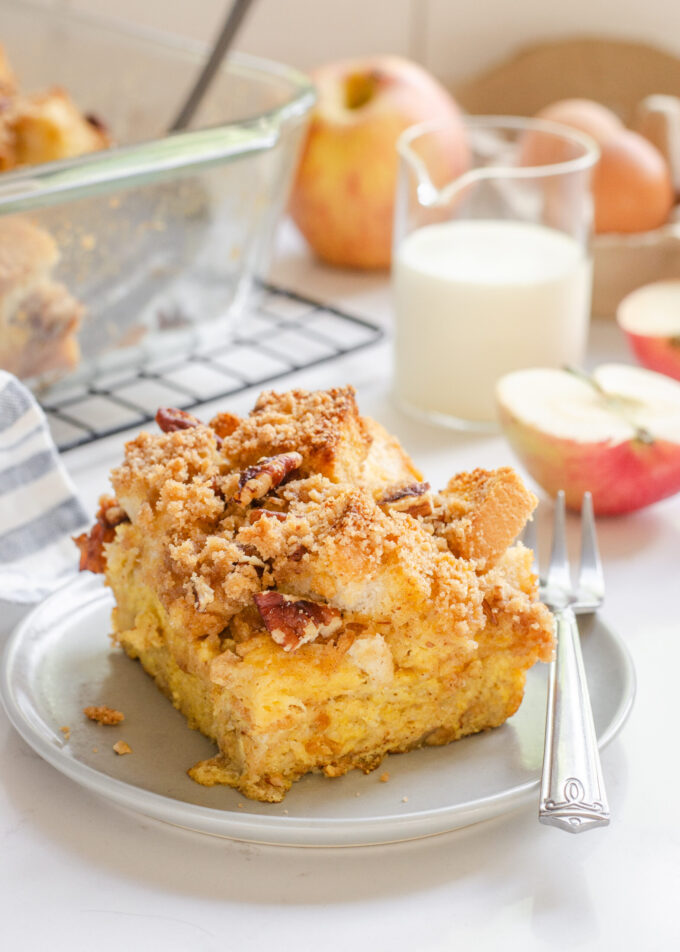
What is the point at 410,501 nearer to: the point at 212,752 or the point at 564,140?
the point at 212,752

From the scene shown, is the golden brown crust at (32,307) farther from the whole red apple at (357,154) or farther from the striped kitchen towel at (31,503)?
the whole red apple at (357,154)

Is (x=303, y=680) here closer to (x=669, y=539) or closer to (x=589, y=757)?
(x=589, y=757)

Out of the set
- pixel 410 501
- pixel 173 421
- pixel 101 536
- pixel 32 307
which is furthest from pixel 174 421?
pixel 32 307

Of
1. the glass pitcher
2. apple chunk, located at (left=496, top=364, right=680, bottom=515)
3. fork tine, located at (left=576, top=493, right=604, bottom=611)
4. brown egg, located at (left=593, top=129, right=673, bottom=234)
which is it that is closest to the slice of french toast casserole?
fork tine, located at (left=576, top=493, right=604, bottom=611)

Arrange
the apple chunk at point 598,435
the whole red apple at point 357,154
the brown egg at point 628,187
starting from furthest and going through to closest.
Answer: the whole red apple at point 357,154 < the brown egg at point 628,187 < the apple chunk at point 598,435

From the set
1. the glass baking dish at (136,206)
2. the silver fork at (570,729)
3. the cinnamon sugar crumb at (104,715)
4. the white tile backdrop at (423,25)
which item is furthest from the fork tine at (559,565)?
the white tile backdrop at (423,25)

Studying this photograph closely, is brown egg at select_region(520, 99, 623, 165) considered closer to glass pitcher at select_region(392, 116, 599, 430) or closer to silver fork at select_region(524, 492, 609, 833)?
glass pitcher at select_region(392, 116, 599, 430)
